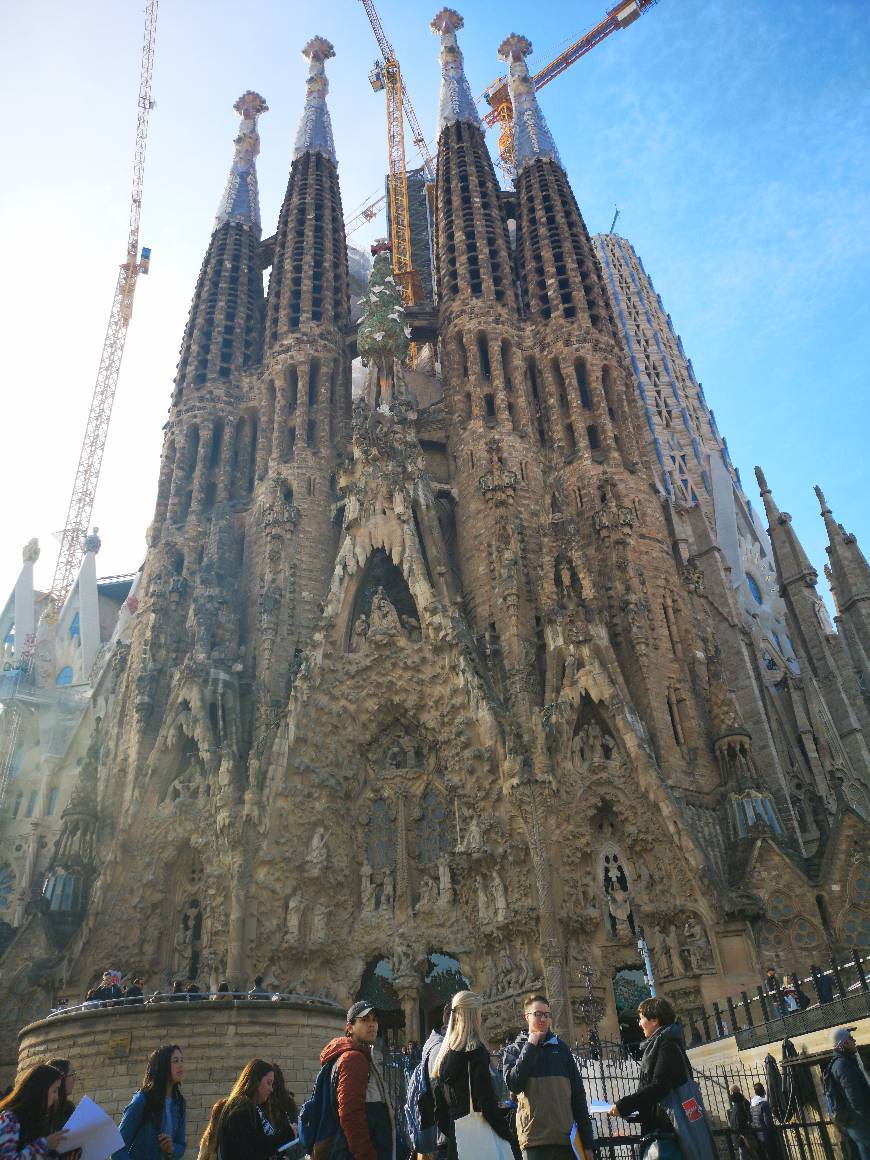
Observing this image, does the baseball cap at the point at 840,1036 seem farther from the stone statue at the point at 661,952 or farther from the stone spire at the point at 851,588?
the stone spire at the point at 851,588

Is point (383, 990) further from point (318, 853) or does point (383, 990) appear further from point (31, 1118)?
point (31, 1118)

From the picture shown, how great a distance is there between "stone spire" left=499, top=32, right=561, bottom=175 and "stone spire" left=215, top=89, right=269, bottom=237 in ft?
34.8

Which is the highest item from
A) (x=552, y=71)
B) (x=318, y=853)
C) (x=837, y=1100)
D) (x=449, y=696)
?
(x=552, y=71)

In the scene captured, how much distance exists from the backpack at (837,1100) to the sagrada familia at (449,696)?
12.6m

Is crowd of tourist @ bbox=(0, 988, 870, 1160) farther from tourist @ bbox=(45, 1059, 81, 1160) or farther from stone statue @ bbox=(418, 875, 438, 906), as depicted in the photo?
stone statue @ bbox=(418, 875, 438, 906)

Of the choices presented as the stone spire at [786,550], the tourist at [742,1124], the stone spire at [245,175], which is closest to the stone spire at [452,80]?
the stone spire at [245,175]

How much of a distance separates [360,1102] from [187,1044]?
459 inches

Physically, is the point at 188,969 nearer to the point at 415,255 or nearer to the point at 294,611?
the point at 294,611

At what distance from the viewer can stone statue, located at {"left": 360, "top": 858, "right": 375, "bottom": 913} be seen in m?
20.4

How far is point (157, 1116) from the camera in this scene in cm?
433

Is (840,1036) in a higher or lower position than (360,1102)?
higher

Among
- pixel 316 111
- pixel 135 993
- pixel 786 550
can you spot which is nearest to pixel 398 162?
pixel 316 111

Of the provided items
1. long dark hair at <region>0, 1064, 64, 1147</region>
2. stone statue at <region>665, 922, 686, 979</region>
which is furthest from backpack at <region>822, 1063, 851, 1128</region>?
stone statue at <region>665, 922, 686, 979</region>

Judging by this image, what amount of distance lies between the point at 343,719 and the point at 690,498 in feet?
61.1
